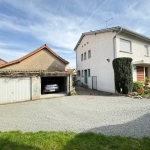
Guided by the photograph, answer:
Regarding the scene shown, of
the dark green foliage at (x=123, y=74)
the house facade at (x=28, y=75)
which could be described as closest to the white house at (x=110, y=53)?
the dark green foliage at (x=123, y=74)

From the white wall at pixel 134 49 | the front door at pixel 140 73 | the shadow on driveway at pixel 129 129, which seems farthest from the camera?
the front door at pixel 140 73

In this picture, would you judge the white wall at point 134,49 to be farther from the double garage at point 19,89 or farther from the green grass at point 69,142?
the green grass at point 69,142

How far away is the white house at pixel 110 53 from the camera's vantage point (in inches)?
575

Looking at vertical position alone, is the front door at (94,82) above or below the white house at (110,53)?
below

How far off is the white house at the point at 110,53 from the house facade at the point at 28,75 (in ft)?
15.9

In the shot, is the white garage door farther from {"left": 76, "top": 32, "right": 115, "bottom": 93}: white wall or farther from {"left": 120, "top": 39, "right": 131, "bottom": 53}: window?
{"left": 120, "top": 39, "right": 131, "bottom": 53}: window

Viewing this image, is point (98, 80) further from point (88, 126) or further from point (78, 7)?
point (88, 126)

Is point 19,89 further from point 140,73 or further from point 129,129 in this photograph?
point 140,73

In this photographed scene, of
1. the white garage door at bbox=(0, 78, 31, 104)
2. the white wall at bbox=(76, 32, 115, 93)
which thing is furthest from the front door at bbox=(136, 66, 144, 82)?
the white garage door at bbox=(0, 78, 31, 104)

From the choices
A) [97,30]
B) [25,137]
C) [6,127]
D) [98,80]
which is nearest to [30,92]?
[6,127]

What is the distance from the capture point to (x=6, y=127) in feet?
18.5

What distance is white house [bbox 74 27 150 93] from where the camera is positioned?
47.9ft

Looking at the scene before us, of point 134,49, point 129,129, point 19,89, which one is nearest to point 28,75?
point 19,89

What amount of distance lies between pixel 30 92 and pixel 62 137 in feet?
28.9
